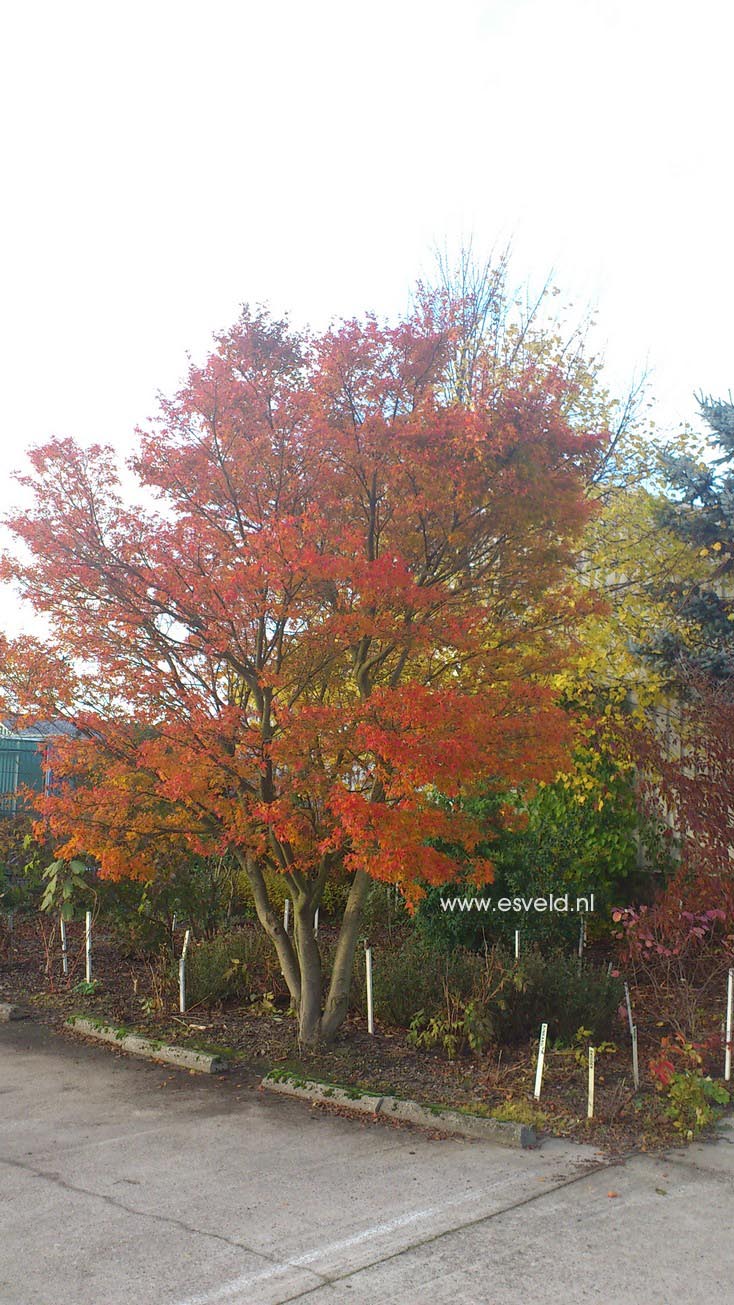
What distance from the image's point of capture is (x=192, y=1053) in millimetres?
7965

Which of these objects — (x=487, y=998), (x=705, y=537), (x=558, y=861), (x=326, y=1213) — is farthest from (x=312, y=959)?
(x=705, y=537)

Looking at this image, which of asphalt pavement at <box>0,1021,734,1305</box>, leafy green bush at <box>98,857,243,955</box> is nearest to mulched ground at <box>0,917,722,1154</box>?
leafy green bush at <box>98,857,243,955</box>

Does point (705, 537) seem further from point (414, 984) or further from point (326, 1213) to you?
point (326, 1213)

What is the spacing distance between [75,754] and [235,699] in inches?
55.8

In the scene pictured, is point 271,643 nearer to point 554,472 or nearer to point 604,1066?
point 554,472

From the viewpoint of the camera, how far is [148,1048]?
829 centimetres

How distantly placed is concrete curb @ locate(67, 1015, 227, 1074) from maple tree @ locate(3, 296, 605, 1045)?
891 millimetres

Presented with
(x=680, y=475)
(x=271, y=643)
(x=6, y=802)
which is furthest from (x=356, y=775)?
(x=6, y=802)

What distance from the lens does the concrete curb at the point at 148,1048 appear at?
25.8 feet

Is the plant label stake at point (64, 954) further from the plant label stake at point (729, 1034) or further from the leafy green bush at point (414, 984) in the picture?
the plant label stake at point (729, 1034)

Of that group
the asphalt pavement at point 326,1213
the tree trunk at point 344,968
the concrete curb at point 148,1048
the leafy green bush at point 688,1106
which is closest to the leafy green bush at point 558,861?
the tree trunk at point 344,968

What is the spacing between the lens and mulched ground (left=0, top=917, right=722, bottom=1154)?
6.50 metres

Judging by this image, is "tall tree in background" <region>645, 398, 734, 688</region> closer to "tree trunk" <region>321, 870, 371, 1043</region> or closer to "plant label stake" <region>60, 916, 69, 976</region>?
"tree trunk" <region>321, 870, 371, 1043</region>

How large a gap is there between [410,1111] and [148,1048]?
2.65 meters
